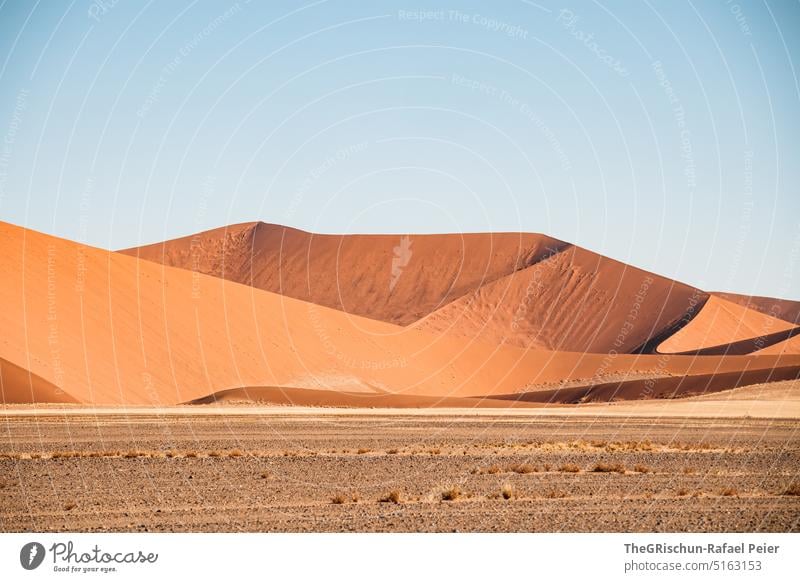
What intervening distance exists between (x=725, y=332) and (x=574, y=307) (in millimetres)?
21168

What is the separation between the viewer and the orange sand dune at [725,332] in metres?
116

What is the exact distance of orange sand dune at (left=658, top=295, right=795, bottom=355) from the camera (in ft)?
382

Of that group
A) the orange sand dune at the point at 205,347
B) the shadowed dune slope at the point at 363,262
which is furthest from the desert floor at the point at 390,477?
the shadowed dune slope at the point at 363,262

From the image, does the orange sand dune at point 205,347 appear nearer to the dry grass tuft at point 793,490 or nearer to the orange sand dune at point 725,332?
the orange sand dune at point 725,332

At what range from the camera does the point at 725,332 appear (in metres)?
125

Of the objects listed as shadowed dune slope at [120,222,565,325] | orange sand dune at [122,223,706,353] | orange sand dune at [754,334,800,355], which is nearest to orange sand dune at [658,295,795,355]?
orange sand dune at [754,334,800,355]

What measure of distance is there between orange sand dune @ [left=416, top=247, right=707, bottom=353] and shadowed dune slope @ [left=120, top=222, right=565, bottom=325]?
33.7 ft

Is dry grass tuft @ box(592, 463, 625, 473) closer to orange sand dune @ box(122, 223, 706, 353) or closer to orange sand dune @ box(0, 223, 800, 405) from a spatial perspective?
orange sand dune @ box(0, 223, 800, 405)

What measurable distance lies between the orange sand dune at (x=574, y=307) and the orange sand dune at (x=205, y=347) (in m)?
19.4

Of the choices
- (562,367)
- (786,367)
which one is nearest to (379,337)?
(562,367)

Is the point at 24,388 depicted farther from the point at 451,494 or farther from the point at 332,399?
the point at 451,494

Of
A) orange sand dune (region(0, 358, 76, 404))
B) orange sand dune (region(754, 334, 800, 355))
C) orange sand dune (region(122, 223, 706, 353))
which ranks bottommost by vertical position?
orange sand dune (region(0, 358, 76, 404))
